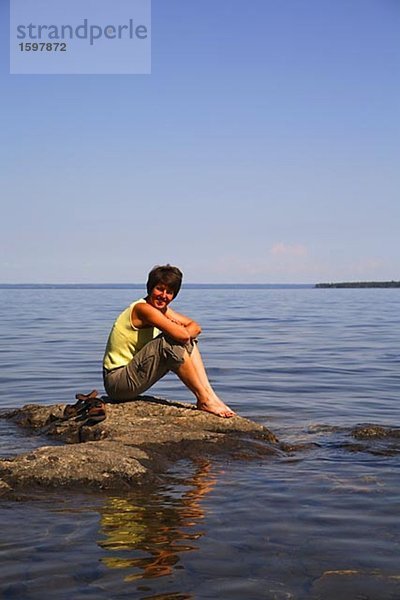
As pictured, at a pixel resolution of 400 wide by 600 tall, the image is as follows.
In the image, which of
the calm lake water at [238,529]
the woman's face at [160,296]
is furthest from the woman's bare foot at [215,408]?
the woman's face at [160,296]

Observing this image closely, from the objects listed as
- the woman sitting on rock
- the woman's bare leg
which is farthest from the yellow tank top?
the woman's bare leg

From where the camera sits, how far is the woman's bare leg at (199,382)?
8422 mm

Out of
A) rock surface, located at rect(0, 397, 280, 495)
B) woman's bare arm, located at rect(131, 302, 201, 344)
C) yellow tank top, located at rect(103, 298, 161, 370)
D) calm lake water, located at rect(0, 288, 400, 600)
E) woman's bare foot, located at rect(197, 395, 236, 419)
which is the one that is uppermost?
woman's bare arm, located at rect(131, 302, 201, 344)

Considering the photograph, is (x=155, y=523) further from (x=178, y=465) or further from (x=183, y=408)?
(x=183, y=408)

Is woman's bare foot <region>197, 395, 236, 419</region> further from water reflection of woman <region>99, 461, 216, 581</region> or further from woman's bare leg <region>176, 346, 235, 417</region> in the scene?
water reflection of woman <region>99, 461, 216, 581</region>

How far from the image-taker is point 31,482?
20.4 feet

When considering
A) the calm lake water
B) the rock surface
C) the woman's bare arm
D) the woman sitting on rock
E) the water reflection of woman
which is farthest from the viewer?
the woman sitting on rock

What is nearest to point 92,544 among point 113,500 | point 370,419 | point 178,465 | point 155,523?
point 155,523

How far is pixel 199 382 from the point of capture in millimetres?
8508

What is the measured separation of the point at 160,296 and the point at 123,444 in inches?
69.3

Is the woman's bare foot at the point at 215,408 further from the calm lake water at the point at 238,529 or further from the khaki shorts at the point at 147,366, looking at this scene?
the calm lake water at the point at 238,529

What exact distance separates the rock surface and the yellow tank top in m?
0.51

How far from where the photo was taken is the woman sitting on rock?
8188 mm

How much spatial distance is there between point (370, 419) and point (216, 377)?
4.50 metres
